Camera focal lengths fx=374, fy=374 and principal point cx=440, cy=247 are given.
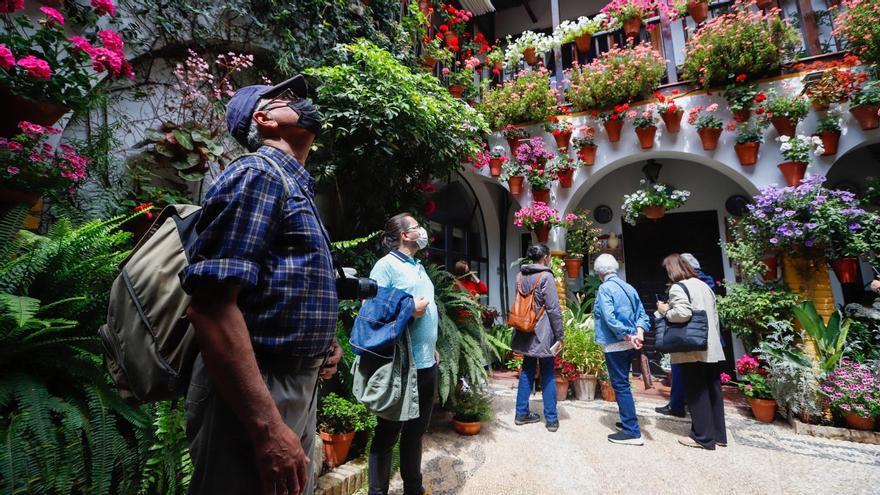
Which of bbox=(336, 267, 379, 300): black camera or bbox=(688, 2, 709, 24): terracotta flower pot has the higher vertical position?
bbox=(688, 2, 709, 24): terracotta flower pot

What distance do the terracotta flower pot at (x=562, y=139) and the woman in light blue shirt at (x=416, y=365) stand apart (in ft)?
13.4

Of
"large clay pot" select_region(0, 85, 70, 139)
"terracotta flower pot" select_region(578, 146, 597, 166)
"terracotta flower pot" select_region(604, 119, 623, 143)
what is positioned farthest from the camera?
"terracotta flower pot" select_region(578, 146, 597, 166)

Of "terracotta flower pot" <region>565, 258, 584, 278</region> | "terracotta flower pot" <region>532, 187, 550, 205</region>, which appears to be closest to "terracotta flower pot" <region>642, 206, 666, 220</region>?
"terracotta flower pot" <region>565, 258, 584, 278</region>

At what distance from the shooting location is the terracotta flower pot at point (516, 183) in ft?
18.9

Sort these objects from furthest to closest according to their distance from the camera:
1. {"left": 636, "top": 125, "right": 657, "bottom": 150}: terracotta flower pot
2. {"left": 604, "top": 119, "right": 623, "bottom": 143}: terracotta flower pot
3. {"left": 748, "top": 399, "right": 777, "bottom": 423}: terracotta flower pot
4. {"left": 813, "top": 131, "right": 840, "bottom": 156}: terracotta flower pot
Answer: {"left": 604, "top": 119, "right": 623, "bottom": 143}: terracotta flower pot < {"left": 636, "top": 125, "right": 657, "bottom": 150}: terracotta flower pot < {"left": 813, "top": 131, "right": 840, "bottom": 156}: terracotta flower pot < {"left": 748, "top": 399, "right": 777, "bottom": 423}: terracotta flower pot

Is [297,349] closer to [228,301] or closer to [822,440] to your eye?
[228,301]

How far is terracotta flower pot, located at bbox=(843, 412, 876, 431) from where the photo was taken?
346cm

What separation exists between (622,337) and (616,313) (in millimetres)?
219

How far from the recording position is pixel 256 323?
944mm

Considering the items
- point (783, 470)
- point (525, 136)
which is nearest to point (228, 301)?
point (783, 470)

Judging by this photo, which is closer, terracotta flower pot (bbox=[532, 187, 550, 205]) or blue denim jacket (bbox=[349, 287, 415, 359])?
blue denim jacket (bbox=[349, 287, 415, 359])

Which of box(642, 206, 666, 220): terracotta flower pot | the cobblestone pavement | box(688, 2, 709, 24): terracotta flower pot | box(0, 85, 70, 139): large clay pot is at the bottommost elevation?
the cobblestone pavement

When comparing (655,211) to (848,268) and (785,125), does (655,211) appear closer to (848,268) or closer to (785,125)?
(785,125)

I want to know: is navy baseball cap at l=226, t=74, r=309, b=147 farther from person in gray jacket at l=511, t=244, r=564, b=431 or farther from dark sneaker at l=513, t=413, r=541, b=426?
dark sneaker at l=513, t=413, r=541, b=426
